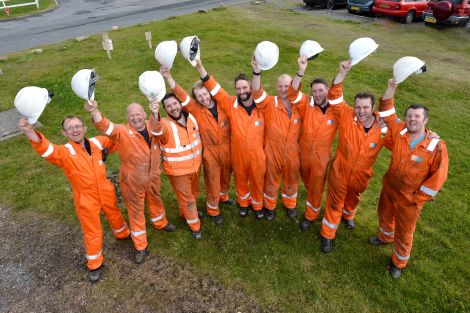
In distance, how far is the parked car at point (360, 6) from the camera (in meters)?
15.4

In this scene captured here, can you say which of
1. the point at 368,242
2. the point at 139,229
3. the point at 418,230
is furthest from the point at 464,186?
the point at 139,229

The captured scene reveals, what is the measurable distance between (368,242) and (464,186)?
2.22 metres

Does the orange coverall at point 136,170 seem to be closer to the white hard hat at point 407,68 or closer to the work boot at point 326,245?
the work boot at point 326,245

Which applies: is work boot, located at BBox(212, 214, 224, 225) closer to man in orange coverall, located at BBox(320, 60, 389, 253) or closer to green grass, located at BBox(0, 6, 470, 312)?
green grass, located at BBox(0, 6, 470, 312)

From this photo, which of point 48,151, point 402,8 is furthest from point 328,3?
point 48,151

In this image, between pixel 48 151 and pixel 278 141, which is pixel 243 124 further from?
pixel 48 151

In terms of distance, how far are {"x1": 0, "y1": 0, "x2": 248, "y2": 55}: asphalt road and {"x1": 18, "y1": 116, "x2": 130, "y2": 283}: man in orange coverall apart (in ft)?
39.7

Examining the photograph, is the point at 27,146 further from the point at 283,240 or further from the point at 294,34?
the point at 294,34

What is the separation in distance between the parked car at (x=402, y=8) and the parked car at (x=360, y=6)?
471 millimetres

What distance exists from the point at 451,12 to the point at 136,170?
1514 cm

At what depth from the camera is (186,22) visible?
14.6 m

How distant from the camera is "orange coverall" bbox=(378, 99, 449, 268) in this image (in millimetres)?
3279

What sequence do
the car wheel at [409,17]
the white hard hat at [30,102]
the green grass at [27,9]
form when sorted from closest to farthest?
the white hard hat at [30,102]
the car wheel at [409,17]
the green grass at [27,9]

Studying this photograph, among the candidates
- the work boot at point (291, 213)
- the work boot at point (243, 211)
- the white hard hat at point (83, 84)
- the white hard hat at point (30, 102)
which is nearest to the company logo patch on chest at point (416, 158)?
the work boot at point (291, 213)
